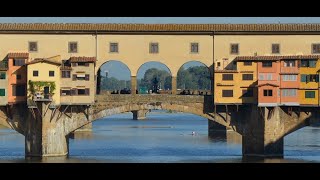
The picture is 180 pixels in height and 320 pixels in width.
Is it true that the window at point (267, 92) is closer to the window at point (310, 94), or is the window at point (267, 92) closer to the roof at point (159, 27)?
the window at point (310, 94)

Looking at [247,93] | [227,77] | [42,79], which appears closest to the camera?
[42,79]

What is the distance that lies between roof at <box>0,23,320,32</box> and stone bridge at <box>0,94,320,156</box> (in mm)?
4837

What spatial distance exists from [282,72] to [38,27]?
698 inches

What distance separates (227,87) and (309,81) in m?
5.83

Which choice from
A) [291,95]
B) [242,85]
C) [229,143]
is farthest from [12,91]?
[229,143]

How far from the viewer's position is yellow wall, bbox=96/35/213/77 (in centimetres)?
5019

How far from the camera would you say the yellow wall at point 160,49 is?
5019 centimetres

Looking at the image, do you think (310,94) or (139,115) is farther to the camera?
(139,115)

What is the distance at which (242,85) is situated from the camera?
49531 mm

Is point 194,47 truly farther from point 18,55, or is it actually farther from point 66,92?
point 18,55

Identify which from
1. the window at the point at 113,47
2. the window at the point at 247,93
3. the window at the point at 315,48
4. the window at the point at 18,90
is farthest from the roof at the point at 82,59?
the window at the point at 315,48

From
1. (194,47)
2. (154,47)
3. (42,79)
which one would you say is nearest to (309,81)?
(194,47)

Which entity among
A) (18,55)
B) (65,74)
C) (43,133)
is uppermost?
(18,55)

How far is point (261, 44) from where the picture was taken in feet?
165
